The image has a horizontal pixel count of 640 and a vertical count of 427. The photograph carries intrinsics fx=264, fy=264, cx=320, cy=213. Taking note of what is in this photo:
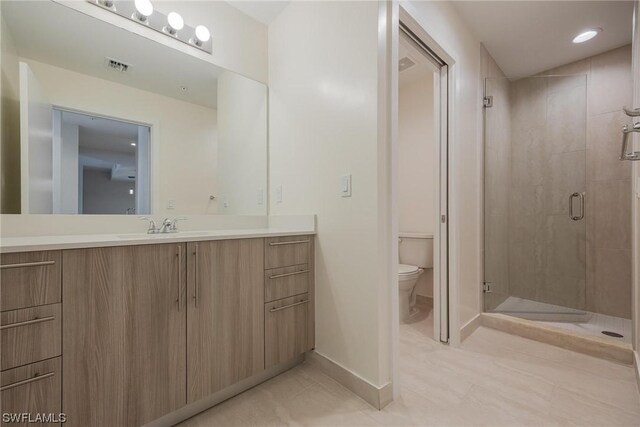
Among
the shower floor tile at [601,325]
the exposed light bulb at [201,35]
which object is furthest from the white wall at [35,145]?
the shower floor tile at [601,325]

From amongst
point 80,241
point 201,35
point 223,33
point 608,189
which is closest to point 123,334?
point 80,241

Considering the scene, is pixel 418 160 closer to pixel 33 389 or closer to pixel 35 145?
pixel 35 145

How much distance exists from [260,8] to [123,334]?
7.22ft

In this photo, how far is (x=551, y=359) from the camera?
1.76m

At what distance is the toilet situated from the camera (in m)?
2.36

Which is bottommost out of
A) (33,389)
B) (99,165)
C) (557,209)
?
(33,389)

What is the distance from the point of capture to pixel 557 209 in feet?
7.86

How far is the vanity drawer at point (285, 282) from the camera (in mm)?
1488

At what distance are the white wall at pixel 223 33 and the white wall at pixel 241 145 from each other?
0.37ft

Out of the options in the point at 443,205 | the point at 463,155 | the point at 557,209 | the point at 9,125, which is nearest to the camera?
the point at 9,125

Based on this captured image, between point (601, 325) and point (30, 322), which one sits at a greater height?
point (30, 322)

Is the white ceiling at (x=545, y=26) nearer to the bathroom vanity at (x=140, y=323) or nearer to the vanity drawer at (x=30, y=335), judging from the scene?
the bathroom vanity at (x=140, y=323)

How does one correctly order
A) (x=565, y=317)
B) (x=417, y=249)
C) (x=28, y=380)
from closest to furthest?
(x=28, y=380), (x=565, y=317), (x=417, y=249)

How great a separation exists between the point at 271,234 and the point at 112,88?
1211mm
